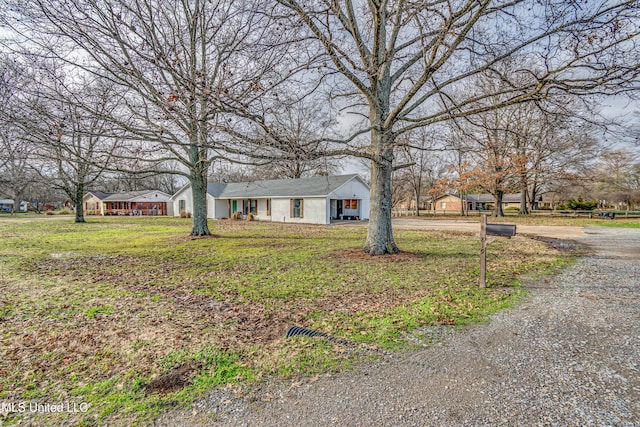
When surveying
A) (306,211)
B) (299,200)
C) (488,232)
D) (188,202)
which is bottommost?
(488,232)

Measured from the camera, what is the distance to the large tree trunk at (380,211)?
862 centimetres

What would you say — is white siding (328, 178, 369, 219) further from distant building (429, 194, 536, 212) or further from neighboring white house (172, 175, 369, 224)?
distant building (429, 194, 536, 212)

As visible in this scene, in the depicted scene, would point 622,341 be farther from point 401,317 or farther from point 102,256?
point 102,256

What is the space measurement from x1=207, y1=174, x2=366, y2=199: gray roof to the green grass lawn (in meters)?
13.6

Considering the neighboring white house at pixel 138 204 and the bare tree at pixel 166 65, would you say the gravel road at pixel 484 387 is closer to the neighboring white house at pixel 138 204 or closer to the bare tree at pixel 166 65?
the bare tree at pixel 166 65

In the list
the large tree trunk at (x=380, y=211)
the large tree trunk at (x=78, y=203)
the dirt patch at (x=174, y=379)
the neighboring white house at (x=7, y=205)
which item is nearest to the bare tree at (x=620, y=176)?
the large tree trunk at (x=380, y=211)

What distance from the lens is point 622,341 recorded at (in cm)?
338

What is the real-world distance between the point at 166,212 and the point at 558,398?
45.1 meters

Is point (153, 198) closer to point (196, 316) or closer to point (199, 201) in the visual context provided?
point (199, 201)

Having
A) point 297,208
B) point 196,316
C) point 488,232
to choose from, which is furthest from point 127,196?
point 488,232

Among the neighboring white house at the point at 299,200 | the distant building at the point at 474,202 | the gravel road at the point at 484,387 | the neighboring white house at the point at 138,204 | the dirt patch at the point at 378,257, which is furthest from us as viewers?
the distant building at the point at 474,202

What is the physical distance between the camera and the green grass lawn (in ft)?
8.72

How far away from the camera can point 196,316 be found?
427 centimetres

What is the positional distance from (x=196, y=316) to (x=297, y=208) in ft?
64.5
